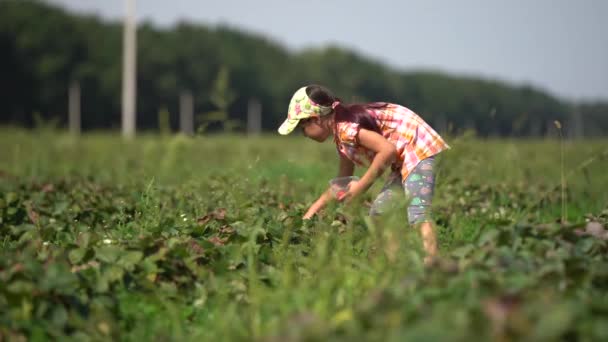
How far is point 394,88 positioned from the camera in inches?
3273

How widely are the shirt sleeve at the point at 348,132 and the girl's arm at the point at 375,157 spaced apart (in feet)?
0.09

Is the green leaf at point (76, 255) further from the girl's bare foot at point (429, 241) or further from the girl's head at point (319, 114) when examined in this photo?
the girl's bare foot at point (429, 241)

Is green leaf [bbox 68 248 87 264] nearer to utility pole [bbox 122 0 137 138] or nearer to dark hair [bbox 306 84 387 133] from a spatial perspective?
dark hair [bbox 306 84 387 133]

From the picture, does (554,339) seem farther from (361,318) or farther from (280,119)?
(280,119)

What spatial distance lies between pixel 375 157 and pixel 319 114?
0.39 m

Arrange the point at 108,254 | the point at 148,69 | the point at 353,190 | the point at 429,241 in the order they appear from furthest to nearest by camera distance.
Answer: the point at 148,69, the point at 353,190, the point at 429,241, the point at 108,254

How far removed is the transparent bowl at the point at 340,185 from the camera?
13.5 ft

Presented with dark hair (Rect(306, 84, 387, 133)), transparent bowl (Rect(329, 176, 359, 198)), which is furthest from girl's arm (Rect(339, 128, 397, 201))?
transparent bowl (Rect(329, 176, 359, 198))

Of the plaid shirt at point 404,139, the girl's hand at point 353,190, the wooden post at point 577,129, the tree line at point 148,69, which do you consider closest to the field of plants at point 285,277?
the girl's hand at point 353,190

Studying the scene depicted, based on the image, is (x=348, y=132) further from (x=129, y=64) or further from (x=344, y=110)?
(x=129, y=64)

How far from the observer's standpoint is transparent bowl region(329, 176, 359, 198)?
13.5 feet

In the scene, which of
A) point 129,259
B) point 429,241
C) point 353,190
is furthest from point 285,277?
point 353,190

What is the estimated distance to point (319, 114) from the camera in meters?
3.99

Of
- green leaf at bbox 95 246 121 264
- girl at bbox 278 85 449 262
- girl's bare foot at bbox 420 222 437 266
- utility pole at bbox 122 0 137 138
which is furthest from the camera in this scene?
utility pole at bbox 122 0 137 138
